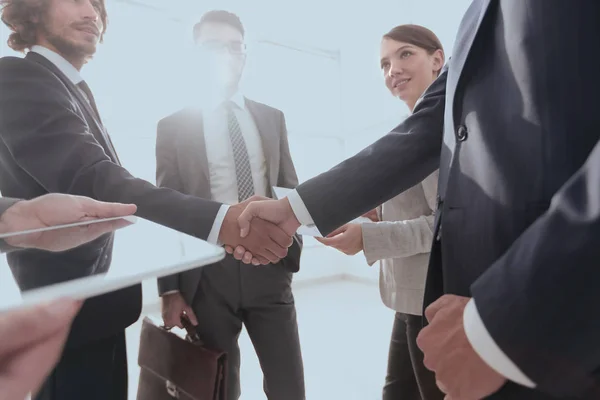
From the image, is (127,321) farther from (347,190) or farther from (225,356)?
(347,190)

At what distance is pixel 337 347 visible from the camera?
8.17 feet

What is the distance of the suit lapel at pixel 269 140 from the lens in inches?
54.1

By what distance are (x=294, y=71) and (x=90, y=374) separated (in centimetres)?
369

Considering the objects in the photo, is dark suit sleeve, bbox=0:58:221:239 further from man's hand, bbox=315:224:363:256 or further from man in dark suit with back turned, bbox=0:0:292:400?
man's hand, bbox=315:224:363:256

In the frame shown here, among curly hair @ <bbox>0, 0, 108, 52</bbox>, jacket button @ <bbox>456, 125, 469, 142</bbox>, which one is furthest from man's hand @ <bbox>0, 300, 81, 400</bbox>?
curly hair @ <bbox>0, 0, 108, 52</bbox>

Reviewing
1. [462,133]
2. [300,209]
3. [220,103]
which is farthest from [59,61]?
[462,133]

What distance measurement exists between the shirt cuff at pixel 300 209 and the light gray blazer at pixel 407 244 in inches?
14.3

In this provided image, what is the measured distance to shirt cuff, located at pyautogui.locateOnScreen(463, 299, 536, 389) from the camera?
36 cm

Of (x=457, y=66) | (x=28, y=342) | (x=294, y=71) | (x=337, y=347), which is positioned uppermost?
(x=294, y=71)

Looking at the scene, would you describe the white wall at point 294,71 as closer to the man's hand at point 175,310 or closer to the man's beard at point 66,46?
the man's beard at point 66,46

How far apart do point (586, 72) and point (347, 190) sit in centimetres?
43

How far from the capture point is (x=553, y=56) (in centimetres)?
45

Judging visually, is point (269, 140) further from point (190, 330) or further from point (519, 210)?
point (519, 210)

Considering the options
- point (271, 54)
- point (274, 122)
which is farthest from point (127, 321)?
point (271, 54)
